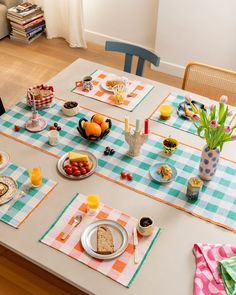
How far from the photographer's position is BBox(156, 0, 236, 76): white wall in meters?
3.56

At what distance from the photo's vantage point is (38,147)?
2.12 metres

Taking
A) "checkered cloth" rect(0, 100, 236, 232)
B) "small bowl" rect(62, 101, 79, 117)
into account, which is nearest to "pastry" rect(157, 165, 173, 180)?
"checkered cloth" rect(0, 100, 236, 232)

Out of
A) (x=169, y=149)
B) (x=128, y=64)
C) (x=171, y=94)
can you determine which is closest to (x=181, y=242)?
(x=169, y=149)

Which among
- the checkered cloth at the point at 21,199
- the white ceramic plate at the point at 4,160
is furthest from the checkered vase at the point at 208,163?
the white ceramic plate at the point at 4,160

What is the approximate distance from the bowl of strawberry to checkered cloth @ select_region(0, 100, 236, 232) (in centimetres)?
4

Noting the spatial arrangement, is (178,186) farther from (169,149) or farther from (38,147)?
(38,147)

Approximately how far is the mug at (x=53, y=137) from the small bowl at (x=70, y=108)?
205 millimetres

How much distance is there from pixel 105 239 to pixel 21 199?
0.45 meters

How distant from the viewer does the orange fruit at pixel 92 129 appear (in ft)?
6.90

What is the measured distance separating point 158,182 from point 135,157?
0.70ft

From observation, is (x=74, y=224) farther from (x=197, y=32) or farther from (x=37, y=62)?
(x=37, y=62)

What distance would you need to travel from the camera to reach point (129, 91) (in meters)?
2.48

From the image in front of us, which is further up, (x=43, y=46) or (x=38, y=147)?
(x=38, y=147)

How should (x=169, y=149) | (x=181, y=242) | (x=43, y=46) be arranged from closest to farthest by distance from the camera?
(x=181, y=242), (x=169, y=149), (x=43, y=46)
